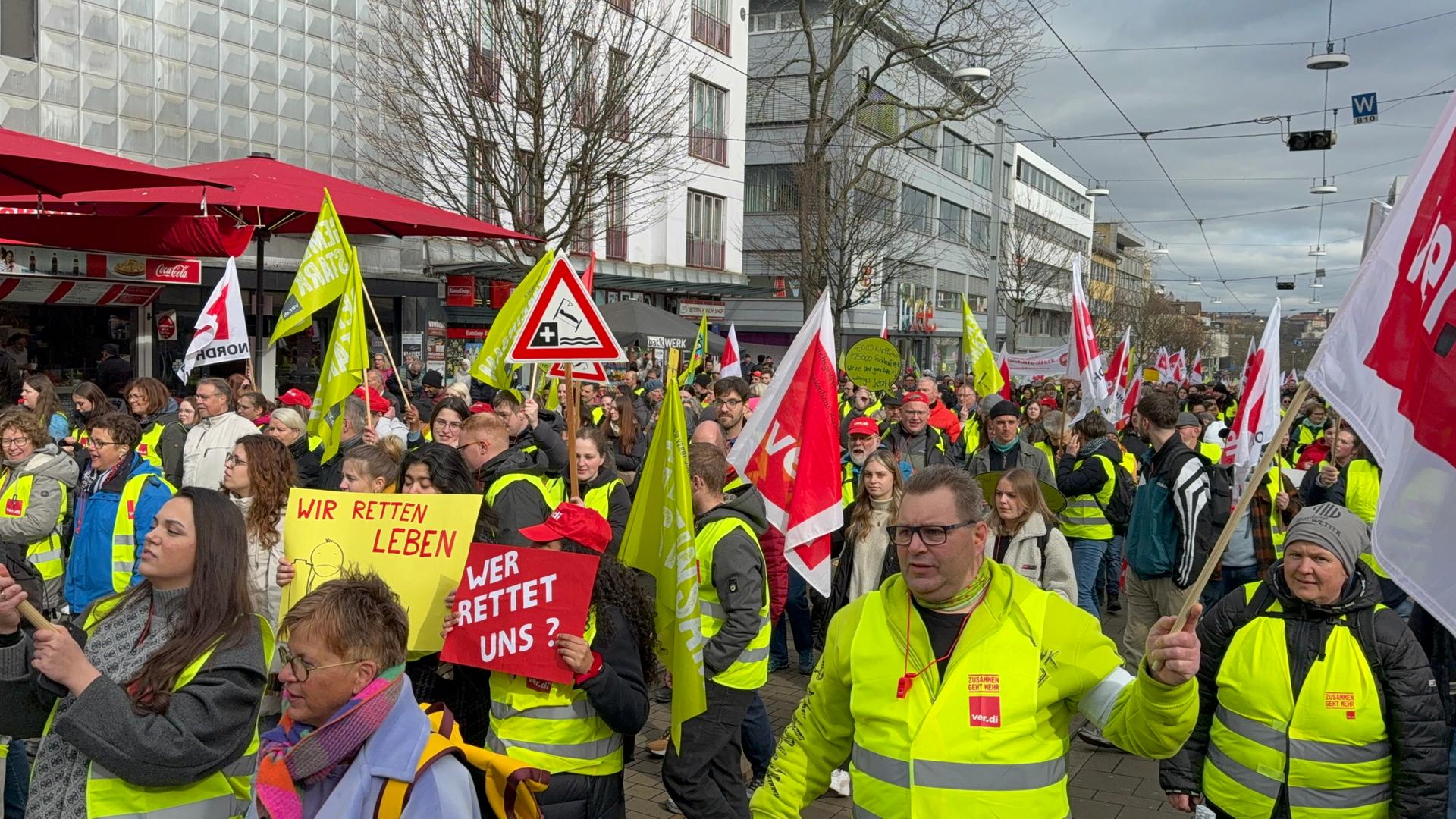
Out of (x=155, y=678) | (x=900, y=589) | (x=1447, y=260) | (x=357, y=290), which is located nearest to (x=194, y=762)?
(x=155, y=678)

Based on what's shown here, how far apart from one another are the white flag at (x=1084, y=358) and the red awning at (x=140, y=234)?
26.2ft

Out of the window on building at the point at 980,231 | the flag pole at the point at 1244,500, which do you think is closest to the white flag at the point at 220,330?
the flag pole at the point at 1244,500

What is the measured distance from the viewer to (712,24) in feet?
108

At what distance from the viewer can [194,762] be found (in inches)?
116

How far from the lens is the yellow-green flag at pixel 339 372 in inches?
281

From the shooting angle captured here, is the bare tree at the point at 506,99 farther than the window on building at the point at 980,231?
No

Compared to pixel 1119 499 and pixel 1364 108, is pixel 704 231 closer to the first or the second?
pixel 1364 108

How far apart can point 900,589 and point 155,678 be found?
200 centimetres

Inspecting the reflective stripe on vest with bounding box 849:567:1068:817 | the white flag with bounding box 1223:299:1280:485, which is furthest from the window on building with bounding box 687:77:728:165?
the reflective stripe on vest with bounding box 849:567:1068:817

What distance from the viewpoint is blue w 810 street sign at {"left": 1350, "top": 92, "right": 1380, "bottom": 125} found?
19.9 metres

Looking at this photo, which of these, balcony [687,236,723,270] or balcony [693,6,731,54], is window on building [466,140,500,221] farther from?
balcony [693,6,731,54]

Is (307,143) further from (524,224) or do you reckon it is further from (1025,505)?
(1025,505)

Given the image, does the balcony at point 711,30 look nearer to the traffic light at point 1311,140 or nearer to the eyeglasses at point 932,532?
the traffic light at point 1311,140

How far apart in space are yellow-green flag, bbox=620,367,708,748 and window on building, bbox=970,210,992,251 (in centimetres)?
5533
